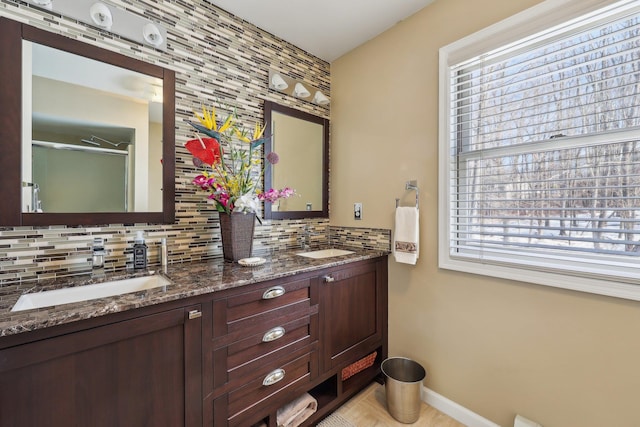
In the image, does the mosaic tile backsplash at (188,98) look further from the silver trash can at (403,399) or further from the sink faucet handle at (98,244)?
the silver trash can at (403,399)

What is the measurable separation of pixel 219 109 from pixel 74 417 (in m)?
1.60

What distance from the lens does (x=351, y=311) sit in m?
1.74

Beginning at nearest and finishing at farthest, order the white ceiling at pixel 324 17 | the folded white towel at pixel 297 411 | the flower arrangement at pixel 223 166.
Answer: the folded white towel at pixel 297 411 → the flower arrangement at pixel 223 166 → the white ceiling at pixel 324 17

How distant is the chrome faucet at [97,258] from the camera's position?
1.31m

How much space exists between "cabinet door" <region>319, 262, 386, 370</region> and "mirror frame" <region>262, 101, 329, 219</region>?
2.22ft

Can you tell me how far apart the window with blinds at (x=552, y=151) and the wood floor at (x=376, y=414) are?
0.96m

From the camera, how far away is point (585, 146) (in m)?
1.25

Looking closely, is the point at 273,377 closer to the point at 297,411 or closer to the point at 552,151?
the point at 297,411

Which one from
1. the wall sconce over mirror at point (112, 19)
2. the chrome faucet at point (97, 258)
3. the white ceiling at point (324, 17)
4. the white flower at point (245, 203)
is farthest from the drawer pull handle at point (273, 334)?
the white ceiling at point (324, 17)

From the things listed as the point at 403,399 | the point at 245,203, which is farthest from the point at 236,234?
the point at 403,399

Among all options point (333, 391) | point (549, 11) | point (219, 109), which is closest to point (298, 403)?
point (333, 391)

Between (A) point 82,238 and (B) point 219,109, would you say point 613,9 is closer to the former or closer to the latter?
(B) point 219,109

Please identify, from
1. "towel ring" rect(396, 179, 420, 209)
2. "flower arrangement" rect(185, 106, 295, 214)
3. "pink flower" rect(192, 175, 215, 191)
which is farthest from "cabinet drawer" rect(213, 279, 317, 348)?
"towel ring" rect(396, 179, 420, 209)

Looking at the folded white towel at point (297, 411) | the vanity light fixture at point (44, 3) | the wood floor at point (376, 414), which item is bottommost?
the wood floor at point (376, 414)
